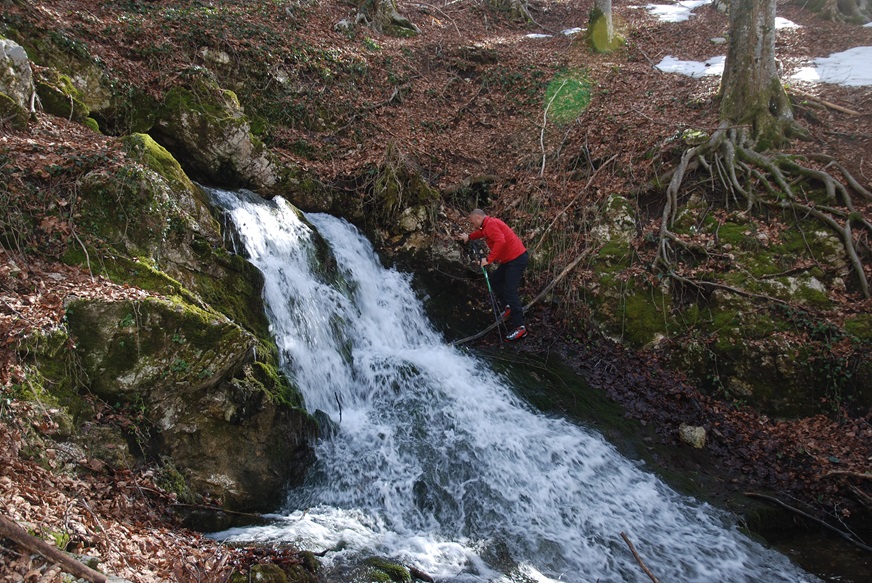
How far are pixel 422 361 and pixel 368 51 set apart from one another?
10335 millimetres

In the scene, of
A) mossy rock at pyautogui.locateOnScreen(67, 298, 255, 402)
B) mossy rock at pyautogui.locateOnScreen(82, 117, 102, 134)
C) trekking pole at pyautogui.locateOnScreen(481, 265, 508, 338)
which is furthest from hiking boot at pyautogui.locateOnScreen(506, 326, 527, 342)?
mossy rock at pyautogui.locateOnScreen(82, 117, 102, 134)

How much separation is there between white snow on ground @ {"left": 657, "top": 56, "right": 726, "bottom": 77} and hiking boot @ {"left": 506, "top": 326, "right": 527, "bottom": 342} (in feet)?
30.3

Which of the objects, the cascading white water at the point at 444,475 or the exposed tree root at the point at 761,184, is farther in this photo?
the exposed tree root at the point at 761,184

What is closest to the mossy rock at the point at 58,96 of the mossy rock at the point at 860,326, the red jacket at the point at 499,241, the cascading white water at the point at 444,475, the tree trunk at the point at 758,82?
the cascading white water at the point at 444,475

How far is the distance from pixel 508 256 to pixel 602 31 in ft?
36.3

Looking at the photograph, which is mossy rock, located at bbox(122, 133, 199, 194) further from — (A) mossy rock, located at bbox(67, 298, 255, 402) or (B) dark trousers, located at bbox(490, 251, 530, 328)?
(B) dark trousers, located at bbox(490, 251, 530, 328)

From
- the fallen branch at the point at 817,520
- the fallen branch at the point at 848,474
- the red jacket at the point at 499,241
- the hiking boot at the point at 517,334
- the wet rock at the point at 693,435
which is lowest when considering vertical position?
the fallen branch at the point at 817,520

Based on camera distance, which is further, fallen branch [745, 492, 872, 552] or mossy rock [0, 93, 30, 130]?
mossy rock [0, 93, 30, 130]

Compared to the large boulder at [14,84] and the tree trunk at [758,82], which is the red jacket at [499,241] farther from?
the large boulder at [14,84]

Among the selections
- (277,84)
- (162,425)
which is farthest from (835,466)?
(277,84)

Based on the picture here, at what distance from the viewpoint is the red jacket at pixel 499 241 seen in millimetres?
8305

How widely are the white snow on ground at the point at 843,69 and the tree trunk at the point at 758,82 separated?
307cm

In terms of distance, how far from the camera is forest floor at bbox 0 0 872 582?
146 inches

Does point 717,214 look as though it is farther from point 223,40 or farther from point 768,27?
point 223,40
